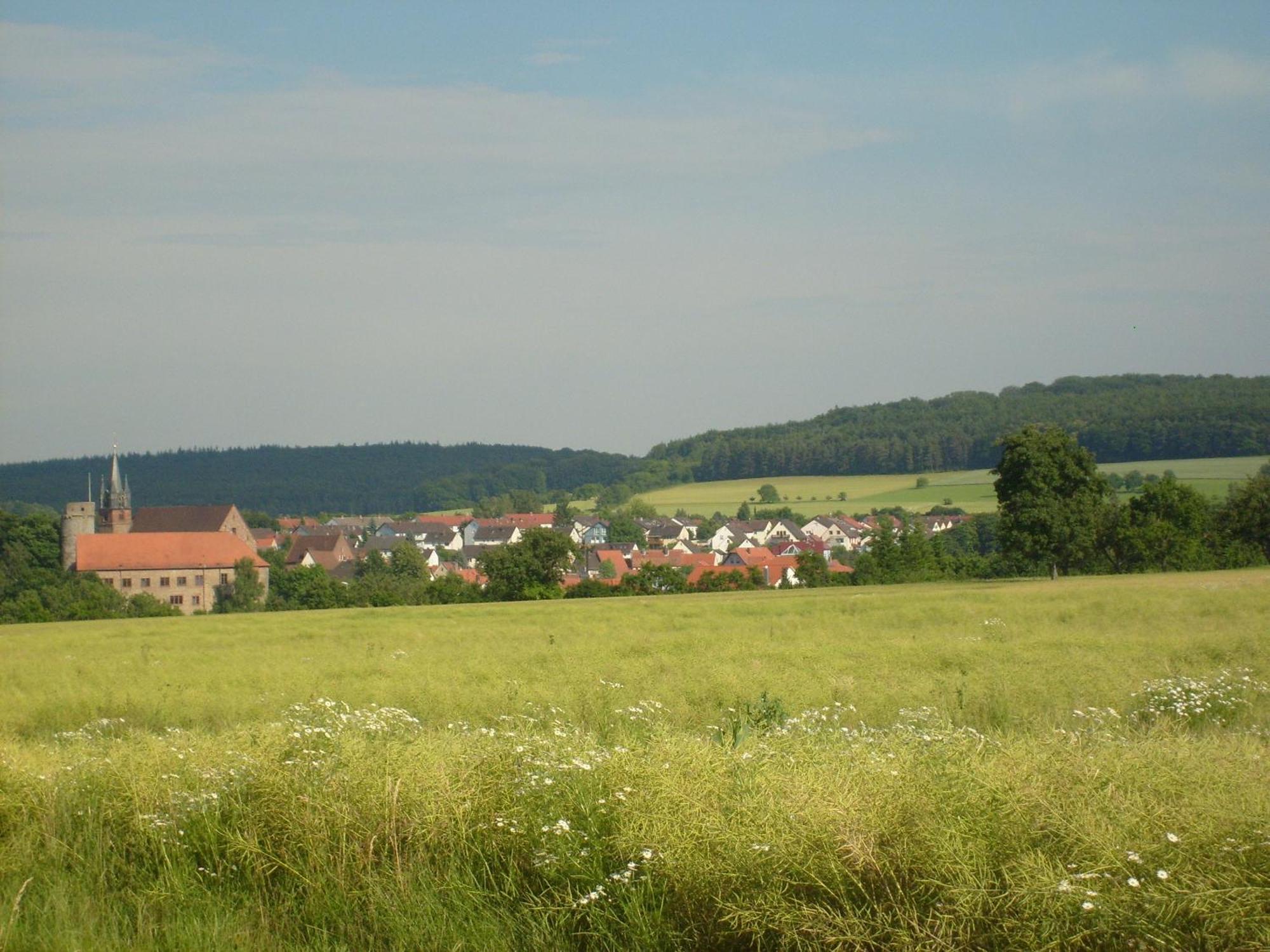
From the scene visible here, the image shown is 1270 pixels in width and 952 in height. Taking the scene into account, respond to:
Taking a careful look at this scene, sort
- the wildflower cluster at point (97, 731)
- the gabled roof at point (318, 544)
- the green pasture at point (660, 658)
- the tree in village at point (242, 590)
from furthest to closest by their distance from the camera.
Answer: the gabled roof at point (318, 544) → the tree in village at point (242, 590) → the green pasture at point (660, 658) → the wildflower cluster at point (97, 731)

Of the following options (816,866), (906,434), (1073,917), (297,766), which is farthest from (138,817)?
(906,434)

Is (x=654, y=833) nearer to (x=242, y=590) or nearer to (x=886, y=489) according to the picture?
(x=242, y=590)

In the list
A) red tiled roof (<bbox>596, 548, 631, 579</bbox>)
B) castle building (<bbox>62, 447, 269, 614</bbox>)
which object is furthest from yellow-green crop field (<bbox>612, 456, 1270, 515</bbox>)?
castle building (<bbox>62, 447, 269, 614</bbox>)

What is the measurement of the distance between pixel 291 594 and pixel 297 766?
10567 centimetres

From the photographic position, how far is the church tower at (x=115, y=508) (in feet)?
425

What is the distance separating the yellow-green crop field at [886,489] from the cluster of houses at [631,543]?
753 centimetres

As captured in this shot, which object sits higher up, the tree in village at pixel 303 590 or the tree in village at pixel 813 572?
the tree in village at pixel 813 572

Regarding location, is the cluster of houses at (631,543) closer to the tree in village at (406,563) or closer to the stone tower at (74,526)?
the tree in village at (406,563)

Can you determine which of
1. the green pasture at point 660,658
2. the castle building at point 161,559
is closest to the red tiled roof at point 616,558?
the castle building at point 161,559

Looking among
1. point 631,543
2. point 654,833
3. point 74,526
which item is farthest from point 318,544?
point 654,833

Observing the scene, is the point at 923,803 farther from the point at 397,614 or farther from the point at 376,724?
the point at 397,614

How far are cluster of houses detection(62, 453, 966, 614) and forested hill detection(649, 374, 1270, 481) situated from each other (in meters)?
22.0

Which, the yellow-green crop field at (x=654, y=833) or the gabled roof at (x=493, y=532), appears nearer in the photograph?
the yellow-green crop field at (x=654, y=833)

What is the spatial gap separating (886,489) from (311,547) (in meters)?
77.0
